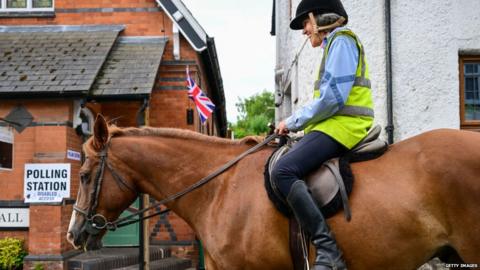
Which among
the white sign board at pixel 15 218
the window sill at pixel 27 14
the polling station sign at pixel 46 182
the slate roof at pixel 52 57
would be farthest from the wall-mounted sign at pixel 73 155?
the window sill at pixel 27 14

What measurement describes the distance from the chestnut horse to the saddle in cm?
5

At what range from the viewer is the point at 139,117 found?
28.5 feet

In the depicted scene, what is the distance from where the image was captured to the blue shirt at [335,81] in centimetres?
328

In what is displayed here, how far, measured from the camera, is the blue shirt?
3.28m

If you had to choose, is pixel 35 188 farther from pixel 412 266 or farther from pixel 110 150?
pixel 412 266

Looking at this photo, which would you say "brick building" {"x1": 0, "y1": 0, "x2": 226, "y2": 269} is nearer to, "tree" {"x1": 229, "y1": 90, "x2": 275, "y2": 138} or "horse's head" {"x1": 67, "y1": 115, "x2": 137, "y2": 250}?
"horse's head" {"x1": 67, "y1": 115, "x2": 137, "y2": 250}

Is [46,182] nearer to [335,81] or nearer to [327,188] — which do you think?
[327,188]

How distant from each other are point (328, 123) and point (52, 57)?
7.82 metres

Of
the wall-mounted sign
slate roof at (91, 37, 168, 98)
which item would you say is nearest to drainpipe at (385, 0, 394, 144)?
slate roof at (91, 37, 168, 98)

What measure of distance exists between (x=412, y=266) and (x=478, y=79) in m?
4.17

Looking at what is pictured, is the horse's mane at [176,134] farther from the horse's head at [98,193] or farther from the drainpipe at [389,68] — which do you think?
the drainpipe at [389,68]

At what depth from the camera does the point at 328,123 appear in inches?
133

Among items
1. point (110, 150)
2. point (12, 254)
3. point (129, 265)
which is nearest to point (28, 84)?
point (12, 254)

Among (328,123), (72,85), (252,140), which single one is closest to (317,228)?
(328,123)
